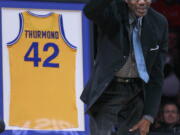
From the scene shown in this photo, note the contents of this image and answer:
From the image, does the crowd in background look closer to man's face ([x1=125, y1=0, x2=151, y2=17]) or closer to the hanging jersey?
Result: the hanging jersey

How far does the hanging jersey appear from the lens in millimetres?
6598

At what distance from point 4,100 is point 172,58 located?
171 inches

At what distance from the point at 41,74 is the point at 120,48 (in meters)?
1.95

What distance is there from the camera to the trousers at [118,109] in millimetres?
4941

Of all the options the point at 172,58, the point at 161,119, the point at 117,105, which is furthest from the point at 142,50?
the point at 172,58

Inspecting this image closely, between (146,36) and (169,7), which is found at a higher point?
(169,7)

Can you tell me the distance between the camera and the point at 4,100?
6.60 m

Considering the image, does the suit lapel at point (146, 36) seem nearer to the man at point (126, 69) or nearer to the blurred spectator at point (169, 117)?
the man at point (126, 69)

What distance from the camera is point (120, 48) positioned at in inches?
189

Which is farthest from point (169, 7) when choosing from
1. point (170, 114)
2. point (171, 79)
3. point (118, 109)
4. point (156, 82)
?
point (118, 109)

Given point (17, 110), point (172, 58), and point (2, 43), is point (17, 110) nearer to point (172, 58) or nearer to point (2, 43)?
point (2, 43)

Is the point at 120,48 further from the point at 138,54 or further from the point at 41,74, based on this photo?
the point at 41,74

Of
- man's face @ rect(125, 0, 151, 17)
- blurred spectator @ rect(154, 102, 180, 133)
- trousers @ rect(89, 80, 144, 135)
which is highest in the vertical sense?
man's face @ rect(125, 0, 151, 17)

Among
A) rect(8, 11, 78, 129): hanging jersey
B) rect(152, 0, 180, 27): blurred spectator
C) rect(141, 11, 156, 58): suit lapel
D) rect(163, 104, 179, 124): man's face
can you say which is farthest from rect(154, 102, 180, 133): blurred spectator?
rect(141, 11, 156, 58): suit lapel
